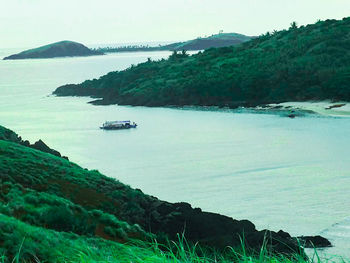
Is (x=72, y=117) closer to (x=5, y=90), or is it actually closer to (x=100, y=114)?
(x=100, y=114)

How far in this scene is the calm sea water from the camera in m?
28.9

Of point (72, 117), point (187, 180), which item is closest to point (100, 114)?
point (72, 117)

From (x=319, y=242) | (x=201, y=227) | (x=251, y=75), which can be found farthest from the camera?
(x=251, y=75)

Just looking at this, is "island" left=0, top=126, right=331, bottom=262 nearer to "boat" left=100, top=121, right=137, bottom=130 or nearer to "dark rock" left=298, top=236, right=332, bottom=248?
"dark rock" left=298, top=236, right=332, bottom=248

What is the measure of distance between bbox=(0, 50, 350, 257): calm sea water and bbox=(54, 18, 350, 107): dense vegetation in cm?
580

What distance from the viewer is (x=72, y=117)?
2943 inches

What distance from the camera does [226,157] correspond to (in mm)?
44812

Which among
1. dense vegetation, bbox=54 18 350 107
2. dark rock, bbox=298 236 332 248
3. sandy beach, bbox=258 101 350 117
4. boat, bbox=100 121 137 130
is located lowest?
dark rock, bbox=298 236 332 248

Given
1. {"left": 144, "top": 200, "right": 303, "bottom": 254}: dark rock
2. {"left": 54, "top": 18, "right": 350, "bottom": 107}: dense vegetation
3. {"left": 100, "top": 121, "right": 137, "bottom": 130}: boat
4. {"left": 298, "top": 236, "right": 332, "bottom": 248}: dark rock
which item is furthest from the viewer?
{"left": 54, "top": 18, "right": 350, "bottom": 107}: dense vegetation

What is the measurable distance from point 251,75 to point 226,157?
3863 centimetres

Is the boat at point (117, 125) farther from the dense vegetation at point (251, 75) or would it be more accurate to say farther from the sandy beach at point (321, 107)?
the dense vegetation at point (251, 75)

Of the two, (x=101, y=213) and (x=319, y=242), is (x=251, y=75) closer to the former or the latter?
(x=319, y=242)

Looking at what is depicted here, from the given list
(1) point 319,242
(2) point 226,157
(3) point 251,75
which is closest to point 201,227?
(1) point 319,242

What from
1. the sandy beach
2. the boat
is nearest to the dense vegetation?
the sandy beach
